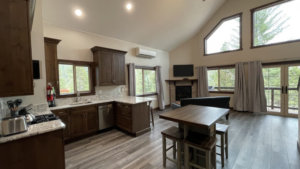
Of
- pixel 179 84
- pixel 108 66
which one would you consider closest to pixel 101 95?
pixel 108 66

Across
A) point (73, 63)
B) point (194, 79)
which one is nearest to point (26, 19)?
point (73, 63)

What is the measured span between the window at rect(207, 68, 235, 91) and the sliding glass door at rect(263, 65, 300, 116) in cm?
114

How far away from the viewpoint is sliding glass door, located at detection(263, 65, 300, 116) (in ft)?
14.3

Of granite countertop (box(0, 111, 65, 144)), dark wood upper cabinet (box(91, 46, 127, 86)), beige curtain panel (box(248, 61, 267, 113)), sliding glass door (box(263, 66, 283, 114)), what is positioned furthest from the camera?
beige curtain panel (box(248, 61, 267, 113))

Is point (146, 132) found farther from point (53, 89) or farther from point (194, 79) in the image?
point (194, 79)

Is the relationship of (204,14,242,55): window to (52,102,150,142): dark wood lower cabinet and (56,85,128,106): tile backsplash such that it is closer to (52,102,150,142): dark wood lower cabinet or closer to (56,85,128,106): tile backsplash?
(56,85,128,106): tile backsplash

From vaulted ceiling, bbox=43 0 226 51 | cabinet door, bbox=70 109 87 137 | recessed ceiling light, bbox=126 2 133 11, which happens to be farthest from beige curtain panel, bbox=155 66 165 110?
cabinet door, bbox=70 109 87 137

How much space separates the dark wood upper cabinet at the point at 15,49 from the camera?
1390mm

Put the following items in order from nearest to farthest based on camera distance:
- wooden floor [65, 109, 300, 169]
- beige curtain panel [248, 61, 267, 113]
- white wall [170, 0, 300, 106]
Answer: wooden floor [65, 109, 300, 169] → white wall [170, 0, 300, 106] → beige curtain panel [248, 61, 267, 113]

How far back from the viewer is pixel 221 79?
5906 mm

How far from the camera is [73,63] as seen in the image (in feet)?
11.8

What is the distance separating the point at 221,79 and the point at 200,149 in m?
5.19

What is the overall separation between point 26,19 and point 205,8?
18.8 ft

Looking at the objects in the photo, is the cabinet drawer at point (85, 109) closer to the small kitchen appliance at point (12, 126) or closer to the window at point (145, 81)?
the small kitchen appliance at point (12, 126)
